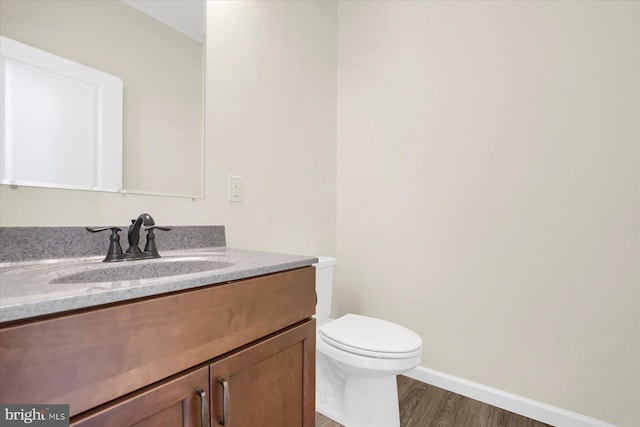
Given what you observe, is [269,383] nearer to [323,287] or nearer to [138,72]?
[323,287]

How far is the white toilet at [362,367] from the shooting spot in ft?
3.96

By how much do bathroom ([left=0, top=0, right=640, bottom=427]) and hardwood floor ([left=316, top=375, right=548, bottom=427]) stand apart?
0.10 m

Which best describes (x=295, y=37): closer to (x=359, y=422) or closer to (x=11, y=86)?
(x=11, y=86)

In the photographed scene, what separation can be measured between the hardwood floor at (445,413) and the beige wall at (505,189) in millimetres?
124

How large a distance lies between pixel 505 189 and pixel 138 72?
168 cm

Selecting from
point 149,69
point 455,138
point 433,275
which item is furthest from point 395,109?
point 149,69

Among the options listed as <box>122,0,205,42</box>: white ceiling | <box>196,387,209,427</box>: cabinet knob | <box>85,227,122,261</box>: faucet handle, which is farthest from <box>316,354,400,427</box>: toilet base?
<box>122,0,205,42</box>: white ceiling

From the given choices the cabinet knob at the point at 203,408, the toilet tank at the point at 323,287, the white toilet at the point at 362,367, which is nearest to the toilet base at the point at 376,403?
the white toilet at the point at 362,367

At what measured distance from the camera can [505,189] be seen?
1509 millimetres

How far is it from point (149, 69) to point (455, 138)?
1.47 metres

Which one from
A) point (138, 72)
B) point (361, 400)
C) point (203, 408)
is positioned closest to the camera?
point (203, 408)

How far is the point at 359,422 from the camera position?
134cm

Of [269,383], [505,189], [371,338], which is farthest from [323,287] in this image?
[505,189]

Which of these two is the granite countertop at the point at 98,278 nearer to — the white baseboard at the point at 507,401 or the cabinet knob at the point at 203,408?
the cabinet knob at the point at 203,408
